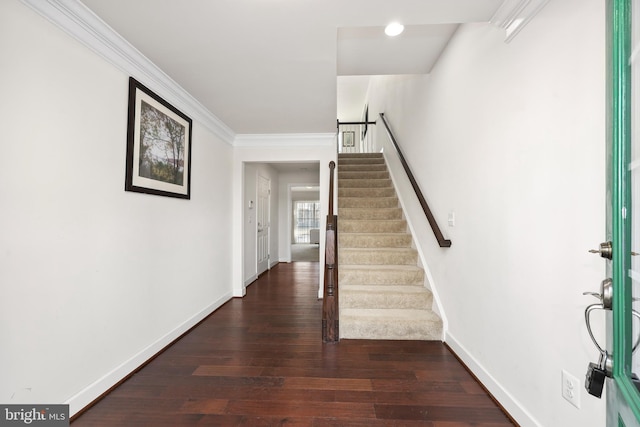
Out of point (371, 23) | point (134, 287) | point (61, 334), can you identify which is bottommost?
point (61, 334)

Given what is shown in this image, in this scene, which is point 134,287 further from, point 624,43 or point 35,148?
point 624,43

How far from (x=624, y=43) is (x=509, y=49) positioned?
1.04m

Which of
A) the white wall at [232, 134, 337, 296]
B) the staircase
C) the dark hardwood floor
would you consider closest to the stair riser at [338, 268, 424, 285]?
the staircase

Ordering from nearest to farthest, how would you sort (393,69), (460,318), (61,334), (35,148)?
(35,148) → (61,334) → (460,318) → (393,69)

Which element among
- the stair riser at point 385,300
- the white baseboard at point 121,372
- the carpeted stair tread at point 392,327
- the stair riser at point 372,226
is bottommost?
the white baseboard at point 121,372

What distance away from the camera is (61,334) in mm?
1436

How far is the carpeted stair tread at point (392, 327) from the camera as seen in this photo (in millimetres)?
2391

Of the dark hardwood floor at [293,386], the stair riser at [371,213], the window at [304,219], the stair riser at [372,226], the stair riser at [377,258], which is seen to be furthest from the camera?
the window at [304,219]

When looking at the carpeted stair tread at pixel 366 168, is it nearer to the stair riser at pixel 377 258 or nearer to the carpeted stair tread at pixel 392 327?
the stair riser at pixel 377 258

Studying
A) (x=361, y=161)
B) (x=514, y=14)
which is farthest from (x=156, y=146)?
(x=361, y=161)

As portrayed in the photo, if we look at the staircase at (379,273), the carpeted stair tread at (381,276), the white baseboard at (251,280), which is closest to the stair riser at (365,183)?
the staircase at (379,273)

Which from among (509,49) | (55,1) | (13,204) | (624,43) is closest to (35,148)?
(13,204)

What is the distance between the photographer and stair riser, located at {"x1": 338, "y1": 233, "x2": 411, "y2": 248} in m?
3.30

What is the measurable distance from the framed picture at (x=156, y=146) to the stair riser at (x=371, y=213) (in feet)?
6.60
